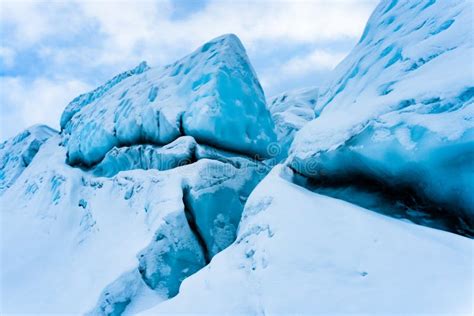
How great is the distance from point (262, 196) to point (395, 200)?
1328mm

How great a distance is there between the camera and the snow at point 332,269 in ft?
5.99

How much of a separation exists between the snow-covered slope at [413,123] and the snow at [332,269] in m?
0.36

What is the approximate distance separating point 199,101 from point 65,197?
4050 mm

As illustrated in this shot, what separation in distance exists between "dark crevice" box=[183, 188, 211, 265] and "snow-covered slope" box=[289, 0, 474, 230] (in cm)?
199

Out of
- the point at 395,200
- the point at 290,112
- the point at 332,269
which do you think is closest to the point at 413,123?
the point at 395,200

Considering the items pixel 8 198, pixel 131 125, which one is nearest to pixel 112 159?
pixel 131 125

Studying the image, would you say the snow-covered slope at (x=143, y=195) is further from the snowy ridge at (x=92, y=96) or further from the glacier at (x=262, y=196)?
the snowy ridge at (x=92, y=96)

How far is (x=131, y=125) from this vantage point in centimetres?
677

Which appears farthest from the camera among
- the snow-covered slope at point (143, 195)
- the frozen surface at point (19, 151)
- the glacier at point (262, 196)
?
the frozen surface at point (19, 151)

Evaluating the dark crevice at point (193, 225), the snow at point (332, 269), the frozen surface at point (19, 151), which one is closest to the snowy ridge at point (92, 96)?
the frozen surface at point (19, 151)

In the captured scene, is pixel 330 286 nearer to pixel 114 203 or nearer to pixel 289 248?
pixel 289 248

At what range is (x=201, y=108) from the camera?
561 cm

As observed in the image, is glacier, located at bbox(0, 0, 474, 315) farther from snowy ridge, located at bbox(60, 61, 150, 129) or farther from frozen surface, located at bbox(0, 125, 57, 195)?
frozen surface, located at bbox(0, 125, 57, 195)

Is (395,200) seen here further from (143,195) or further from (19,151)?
(19,151)
